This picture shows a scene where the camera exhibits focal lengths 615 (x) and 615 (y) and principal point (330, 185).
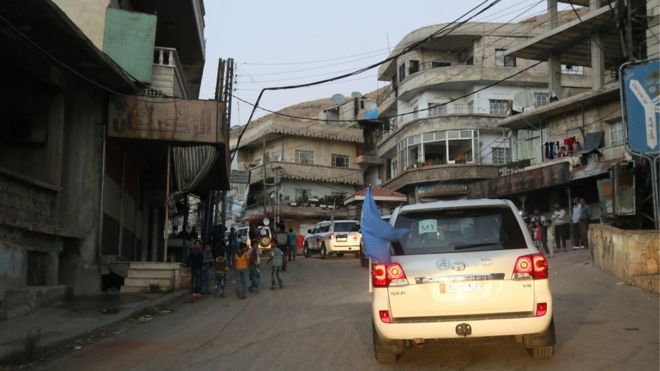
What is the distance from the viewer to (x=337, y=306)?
40.5ft

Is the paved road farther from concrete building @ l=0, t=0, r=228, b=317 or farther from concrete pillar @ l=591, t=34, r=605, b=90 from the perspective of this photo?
concrete pillar @ l=591, t=34, r=605, b=90

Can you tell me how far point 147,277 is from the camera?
15.9m

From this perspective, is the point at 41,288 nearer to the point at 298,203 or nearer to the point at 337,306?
the point at 337,306

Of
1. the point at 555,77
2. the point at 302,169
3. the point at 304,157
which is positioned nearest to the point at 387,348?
the point at 555,77

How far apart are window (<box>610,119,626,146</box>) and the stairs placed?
21.9 m

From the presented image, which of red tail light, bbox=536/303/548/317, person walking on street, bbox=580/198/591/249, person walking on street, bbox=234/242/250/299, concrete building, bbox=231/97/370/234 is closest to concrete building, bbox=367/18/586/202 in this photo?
concrete building, bbox=231/97/370/234

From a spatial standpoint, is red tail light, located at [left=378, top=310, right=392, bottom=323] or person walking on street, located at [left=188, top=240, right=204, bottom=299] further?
person walking on street, located at [left=188, top=240, right=204, bottom=299]

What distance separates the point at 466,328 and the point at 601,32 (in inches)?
1167

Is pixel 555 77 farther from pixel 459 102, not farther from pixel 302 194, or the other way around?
pixel 302 194

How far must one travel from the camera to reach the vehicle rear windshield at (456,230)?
637 centimetres

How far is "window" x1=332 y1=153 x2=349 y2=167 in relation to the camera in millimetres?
59281

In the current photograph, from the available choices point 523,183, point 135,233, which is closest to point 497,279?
point 135,233

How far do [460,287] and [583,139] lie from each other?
1062 inches

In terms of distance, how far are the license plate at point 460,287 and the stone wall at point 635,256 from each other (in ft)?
24.6
